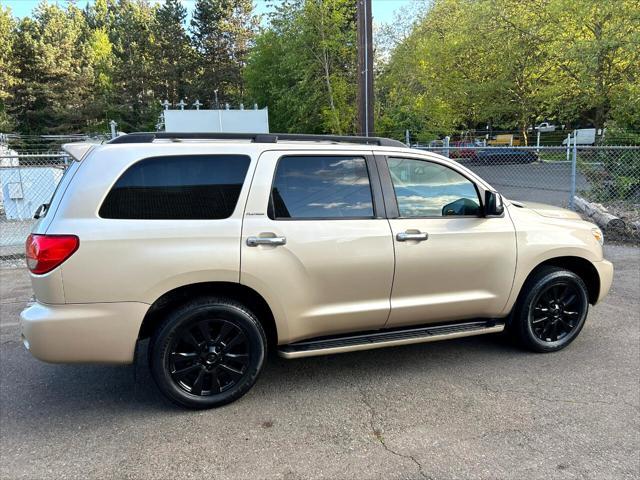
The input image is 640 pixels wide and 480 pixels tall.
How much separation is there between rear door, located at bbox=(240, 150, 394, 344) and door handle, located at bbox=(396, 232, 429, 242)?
0.09m

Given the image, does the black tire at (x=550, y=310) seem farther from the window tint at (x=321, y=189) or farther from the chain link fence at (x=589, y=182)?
the chain link fence at (x=589, y=182)

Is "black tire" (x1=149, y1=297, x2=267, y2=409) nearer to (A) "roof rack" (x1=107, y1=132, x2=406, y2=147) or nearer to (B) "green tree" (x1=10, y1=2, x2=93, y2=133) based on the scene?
(A) "roof rack" (x1=107, y1=132, x2=406, y2=147)

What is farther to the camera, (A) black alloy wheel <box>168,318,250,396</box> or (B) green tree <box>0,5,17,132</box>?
(B) green tree <box>0,5,17,132</box>

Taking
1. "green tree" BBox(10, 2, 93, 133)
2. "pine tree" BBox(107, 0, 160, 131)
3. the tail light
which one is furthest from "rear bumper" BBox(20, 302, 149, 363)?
"pine tree" BBox(107, 0, 160, 131)

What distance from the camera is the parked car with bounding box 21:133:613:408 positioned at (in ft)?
9.77

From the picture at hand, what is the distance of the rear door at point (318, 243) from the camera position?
325 cm

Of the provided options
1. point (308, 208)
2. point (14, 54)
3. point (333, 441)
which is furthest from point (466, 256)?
point (14, 54)

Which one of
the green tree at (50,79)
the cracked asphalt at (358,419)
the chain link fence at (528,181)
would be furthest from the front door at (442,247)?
the green tree at (50,79)

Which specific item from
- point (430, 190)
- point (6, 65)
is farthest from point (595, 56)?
point (6, 65)

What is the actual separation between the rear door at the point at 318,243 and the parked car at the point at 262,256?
0.01 metres

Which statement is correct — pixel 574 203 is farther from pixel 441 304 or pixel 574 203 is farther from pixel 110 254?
pixel 110 254

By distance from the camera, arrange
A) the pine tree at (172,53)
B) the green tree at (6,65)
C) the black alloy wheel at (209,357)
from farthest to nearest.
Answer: the pine tree at (172,53)
the green tree at (6,65)
the black alloy wheel at (209,357)

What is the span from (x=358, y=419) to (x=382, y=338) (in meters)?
0.66

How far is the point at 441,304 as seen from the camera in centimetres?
373
